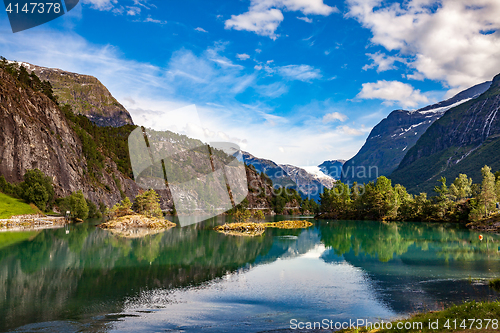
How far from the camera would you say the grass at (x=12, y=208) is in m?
74.8

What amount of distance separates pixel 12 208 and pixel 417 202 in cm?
11902

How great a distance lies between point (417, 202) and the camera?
11275cm

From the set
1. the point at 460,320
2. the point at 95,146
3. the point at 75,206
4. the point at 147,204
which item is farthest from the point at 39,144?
the point at 460,320

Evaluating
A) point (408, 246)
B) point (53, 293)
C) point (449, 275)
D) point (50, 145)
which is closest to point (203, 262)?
point (53, 293)

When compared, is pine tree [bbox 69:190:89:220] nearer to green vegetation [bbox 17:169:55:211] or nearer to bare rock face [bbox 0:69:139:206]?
green vegetation [bbox 17:169:55:211]

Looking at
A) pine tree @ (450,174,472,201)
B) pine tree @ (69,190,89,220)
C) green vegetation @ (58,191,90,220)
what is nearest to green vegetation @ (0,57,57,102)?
green vegetation @ (58,191,90,220)

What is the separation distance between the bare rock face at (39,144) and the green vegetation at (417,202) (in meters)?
99.5

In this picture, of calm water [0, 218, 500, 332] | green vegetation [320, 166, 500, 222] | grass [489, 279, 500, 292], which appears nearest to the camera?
calm water [0, 218, 500, 332]

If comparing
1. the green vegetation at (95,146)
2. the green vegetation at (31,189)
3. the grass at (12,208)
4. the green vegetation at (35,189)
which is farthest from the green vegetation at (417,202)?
the grass at (12,208)

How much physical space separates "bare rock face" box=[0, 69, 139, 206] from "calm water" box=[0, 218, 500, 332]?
67262mm

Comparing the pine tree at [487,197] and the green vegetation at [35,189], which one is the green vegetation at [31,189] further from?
the pine tree at [487,197]

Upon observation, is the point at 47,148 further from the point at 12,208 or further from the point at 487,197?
the point at 487,197

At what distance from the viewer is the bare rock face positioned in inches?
3777

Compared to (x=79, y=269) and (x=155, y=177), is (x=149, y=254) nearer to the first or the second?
(x=79, y=269)
